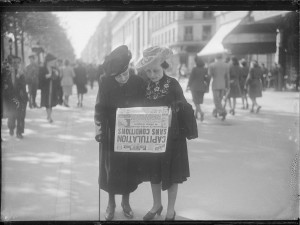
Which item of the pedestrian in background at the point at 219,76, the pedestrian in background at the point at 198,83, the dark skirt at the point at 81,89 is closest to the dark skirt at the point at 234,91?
the pedestrian in background at the point at 219,76

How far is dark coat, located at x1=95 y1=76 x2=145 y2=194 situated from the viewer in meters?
4.52

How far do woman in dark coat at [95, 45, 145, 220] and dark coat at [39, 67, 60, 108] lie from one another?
581 centimetres

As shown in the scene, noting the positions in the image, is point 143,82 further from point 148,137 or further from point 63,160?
point 63,160

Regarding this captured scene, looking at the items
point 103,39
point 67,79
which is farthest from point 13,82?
point 67,79

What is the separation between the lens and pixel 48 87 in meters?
10.4

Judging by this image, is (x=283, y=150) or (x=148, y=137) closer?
(x=148, y=137)

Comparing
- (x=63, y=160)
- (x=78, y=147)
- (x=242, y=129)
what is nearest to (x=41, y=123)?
(x=78, y=147)

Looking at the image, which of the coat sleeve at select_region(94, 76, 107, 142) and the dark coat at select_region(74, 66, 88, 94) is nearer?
the coat sleeve at select_region(94, 76, 107, 142)

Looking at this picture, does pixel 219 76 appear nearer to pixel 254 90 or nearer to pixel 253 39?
pixel 254 90

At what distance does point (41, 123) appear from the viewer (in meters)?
9.95

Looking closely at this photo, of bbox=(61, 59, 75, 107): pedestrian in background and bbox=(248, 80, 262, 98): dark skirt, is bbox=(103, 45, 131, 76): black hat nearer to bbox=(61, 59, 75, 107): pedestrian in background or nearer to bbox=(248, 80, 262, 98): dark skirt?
bbox=(248, 80, 262, 98): dark skirt

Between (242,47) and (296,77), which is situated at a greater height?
(242,47)

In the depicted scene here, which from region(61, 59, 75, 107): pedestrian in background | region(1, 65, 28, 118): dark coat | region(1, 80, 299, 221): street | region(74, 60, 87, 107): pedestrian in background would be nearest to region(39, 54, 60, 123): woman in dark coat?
region(1, 80, 299, 221): street

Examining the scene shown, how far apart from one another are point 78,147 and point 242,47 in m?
3.26
